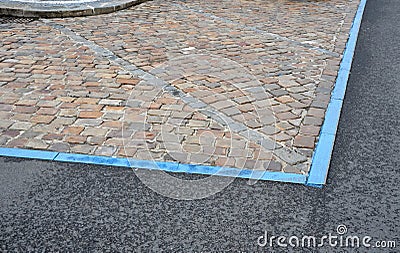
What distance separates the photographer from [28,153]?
15.0ft

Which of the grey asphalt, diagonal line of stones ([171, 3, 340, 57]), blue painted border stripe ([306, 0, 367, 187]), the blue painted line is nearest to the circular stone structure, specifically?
diagonal line of stones ([171, 3, 340, 57])

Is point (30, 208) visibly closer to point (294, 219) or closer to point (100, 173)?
point (100, 173)

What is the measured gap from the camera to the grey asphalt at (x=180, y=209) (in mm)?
3504

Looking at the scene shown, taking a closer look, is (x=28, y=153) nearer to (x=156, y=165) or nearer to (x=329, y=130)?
(x=156, y=165)

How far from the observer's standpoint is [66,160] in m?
4.47

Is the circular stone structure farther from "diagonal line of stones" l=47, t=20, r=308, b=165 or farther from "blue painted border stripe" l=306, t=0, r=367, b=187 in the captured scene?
"blue painted border stripe" l=306, t=0, r=367, b=187

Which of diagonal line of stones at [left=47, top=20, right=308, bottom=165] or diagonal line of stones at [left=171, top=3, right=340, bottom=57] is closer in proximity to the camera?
diagonal line of stones at [left=47, top=20, right=308, bottom=165]

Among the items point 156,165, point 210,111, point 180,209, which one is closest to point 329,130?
point 210,111

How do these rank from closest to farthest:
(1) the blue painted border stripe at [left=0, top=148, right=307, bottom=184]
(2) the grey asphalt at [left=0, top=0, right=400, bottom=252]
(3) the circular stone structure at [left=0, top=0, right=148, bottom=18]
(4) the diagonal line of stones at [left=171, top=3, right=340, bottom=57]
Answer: (2) the grey asphalt at [left=0, top=0, right=400, bottom=252] → (1) the blue painted border stripe at [left=0, top=148, right=307, bottom=184] → (4) the diagonal line of stones at [left=171, top=3, right=340, bottom=57] → (3) the circular stone structure at [left=0, top=0, right=148, bottom=18]

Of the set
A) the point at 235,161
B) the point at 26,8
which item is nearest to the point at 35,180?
the point at 235,161

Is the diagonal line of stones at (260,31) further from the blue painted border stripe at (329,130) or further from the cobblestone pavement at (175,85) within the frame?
the blue painted border stripe at (329,130)

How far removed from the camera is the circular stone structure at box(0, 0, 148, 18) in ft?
30.8

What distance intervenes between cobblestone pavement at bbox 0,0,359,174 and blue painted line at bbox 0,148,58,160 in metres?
0.09

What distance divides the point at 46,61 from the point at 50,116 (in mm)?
1965
